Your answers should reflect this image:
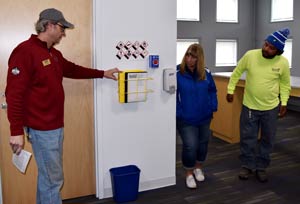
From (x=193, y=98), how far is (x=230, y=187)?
920 millimetres

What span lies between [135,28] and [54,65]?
96 cm

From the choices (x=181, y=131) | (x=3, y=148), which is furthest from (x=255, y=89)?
(x=3, y=148)

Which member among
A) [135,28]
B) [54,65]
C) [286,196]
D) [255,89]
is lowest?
[286,196]

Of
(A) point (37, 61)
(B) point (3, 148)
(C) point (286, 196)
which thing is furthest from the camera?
(C) point (286, 196)

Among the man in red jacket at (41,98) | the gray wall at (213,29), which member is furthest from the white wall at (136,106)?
the gray wall at (213,29)

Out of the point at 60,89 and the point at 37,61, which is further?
the point at 60,89

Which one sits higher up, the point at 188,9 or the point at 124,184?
the point at 188,9

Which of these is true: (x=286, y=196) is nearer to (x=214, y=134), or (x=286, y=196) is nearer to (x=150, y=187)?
(x=150, y=187)

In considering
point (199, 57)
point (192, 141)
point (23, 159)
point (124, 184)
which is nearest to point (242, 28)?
point (199, 57)

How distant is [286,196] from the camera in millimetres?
2973

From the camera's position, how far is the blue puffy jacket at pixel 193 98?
295 centimetres

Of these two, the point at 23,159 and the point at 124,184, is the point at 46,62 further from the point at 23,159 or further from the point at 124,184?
the point at 124,184

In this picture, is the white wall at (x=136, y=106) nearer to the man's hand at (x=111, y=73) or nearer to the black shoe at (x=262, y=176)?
the man's hand at (x=111, y=73)

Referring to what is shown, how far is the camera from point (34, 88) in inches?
78.7
